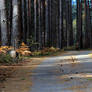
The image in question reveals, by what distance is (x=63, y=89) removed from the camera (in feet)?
21.9

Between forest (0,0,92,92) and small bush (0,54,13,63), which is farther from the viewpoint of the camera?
small bush (0,54,13,63)

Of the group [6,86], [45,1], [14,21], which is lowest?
[6,86]

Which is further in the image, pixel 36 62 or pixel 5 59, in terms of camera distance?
pixel 36 62

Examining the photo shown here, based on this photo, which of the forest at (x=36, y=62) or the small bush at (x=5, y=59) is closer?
the forest at (x=36, y=62)

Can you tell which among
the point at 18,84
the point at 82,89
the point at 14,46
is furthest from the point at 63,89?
the point at 14,46

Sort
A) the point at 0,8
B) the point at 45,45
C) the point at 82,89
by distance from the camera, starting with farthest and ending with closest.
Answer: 1. the point at 45,45
2. the point at 0,8
3. the point at 82,89

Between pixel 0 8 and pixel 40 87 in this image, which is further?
pixel 0 8

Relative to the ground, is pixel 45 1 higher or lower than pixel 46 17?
higher

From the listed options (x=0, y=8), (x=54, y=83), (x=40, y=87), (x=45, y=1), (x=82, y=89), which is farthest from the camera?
(x=45, y=1)

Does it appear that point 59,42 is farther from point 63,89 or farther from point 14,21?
point 63,89

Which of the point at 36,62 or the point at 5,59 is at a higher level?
the point at 5,59

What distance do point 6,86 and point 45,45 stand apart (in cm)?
2314

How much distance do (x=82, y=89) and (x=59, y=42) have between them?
28.2 m

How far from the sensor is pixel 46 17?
31875mm
